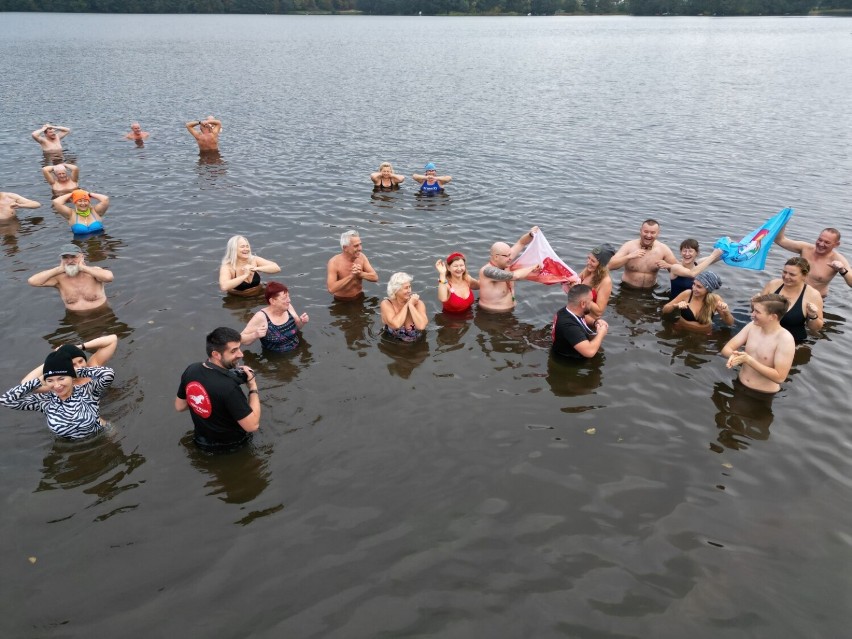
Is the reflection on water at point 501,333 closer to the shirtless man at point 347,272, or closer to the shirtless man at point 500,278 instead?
the shirtless man at point 500,278

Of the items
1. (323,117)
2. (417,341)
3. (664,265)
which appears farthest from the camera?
(323,117)

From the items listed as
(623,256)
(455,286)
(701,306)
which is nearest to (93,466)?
(455,286)

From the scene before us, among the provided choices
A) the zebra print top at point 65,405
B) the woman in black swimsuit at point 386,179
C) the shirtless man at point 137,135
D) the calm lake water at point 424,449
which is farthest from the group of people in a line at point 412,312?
the shirtless man at point 137,135

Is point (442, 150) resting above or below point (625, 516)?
above

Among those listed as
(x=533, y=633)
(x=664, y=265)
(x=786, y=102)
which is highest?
(x=786, y=102)

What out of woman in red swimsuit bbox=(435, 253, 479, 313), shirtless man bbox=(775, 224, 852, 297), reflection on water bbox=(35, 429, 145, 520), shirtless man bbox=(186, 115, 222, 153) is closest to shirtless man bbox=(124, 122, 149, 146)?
shirtless man bbox=(186, 115, 222, 153)

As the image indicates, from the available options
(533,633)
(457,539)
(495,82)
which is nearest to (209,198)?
(457,539)

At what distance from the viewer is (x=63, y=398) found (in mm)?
7387

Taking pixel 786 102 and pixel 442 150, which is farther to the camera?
pixel 786 102

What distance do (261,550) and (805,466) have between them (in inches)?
284

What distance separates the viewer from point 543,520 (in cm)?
665

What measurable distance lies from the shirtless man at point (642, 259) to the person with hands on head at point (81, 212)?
45.6ft

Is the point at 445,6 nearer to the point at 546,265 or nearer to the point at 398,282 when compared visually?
the point at 546,265

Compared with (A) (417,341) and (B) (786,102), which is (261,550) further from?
(B) (786,102)
